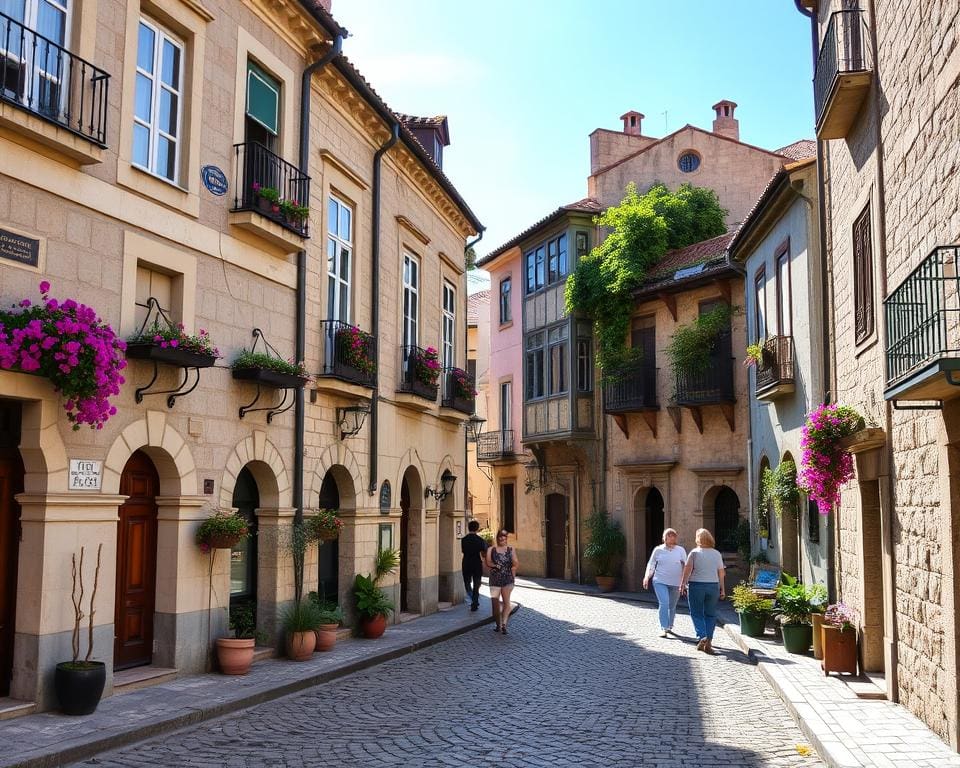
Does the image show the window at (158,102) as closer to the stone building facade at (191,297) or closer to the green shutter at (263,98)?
the stone building facade at (191,297)

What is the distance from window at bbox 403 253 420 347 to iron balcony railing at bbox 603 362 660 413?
8.97 m

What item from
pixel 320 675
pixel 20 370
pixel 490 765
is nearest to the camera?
pixel 490 765

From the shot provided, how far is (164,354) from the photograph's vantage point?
397 inches

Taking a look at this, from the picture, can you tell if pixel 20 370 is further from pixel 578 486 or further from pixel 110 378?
pixel 578 486

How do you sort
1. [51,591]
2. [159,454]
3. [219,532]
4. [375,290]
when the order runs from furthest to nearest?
[375,290], [219,532], [159,454], [51,591]

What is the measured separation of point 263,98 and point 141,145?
280 centimetres

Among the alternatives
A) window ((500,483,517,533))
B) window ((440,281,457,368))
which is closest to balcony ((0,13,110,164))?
window ((440,281,457,368))

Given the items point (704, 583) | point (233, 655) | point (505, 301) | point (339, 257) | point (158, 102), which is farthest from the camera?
point (505, 301)

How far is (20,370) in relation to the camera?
Answer: 848 centimetres

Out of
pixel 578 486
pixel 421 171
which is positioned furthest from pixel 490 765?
pixel 578 486

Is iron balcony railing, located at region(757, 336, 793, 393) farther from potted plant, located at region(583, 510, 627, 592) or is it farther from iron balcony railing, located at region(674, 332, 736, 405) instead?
potted plant, located at region(583, 510, 627, 592)

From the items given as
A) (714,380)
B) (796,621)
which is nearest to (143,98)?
(796,621)

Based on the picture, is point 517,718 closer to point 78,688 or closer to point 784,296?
point 78,688

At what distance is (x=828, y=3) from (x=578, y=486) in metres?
18.2
